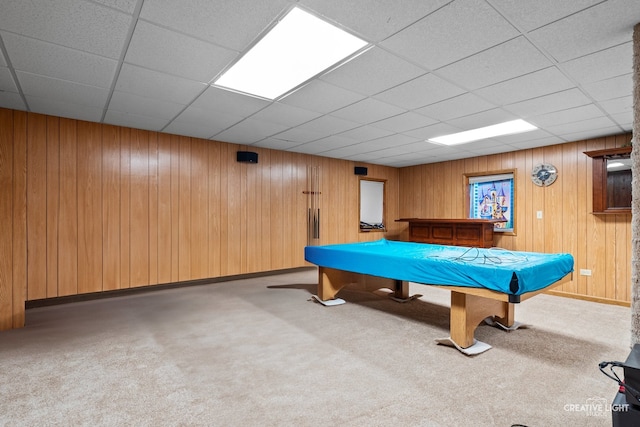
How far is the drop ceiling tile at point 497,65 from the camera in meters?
2.22

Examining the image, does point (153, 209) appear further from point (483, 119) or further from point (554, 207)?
point (554, 207)

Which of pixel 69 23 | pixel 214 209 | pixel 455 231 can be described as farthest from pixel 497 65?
pixel 214 209

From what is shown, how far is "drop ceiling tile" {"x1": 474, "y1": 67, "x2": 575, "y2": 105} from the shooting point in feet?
8.60

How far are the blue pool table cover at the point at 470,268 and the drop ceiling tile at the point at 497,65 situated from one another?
156 centimetres

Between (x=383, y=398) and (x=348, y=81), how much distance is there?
2.48 meters

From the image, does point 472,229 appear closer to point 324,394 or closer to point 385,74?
point 385,74

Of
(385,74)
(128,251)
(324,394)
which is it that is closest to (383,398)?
(324,394)

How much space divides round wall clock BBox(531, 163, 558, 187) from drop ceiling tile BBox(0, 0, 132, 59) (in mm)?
5800

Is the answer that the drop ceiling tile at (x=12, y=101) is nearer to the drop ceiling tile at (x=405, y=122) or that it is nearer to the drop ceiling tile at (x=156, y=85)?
the drop ceiling tile at (x=156, y=85)

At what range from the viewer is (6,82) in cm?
283

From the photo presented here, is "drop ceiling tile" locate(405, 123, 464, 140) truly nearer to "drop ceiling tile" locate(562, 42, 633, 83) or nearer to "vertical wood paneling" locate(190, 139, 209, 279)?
"drop ceiling tile" locate(562, 42, 633, 83)

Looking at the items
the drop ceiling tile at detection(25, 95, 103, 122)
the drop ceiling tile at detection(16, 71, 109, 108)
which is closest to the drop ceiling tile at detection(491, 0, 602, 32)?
the drop ceiling tile at detection(16, 71, 109, 108)

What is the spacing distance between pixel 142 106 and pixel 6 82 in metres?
1.08

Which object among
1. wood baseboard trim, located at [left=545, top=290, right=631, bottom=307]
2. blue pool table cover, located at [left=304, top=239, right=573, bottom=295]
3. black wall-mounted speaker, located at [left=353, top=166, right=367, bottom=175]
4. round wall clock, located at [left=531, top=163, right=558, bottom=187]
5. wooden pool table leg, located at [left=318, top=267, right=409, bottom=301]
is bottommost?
wood baseboard trim, located at [left=545, top=290, right=631, bottom=307]
